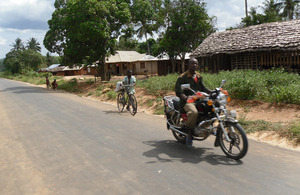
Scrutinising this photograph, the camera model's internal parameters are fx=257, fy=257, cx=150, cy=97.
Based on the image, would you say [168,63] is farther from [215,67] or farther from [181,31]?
[215,67]

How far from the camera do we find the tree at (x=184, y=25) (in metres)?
28.3

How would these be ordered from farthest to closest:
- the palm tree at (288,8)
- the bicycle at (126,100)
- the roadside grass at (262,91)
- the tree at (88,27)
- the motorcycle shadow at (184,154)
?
the palm tree at (288,8) → the tree at (88,27) → the bicycle at (126,100) → the roadside grass at (262,91) → the motorcycle shadow at (184,154)

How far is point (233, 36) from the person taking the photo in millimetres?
20656

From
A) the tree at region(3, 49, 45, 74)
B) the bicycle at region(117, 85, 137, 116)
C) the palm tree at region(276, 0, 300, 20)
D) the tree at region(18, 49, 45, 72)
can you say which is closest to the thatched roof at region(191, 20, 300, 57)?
the bicycle at region(117, 85, 137, 116)

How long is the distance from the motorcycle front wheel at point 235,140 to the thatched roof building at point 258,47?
12448mm

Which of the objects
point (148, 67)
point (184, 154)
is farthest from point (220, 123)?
point (148, 67)

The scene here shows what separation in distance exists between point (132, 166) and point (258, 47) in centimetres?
1508

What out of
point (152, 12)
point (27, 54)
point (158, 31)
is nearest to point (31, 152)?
point (152, 12)

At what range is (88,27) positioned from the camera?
70.2ft

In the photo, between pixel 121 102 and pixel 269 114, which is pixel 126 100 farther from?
pixel 269 114

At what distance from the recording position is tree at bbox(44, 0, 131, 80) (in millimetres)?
21891

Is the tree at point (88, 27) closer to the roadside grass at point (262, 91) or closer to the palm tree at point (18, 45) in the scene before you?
the roadside grass at point (262, 91)

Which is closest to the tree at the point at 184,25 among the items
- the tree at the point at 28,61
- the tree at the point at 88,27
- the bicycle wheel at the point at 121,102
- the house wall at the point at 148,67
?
the tree at the point at 88,27

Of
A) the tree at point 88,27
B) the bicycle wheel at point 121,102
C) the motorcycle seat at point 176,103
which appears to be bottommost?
the bicycle wheel at point 121,102
